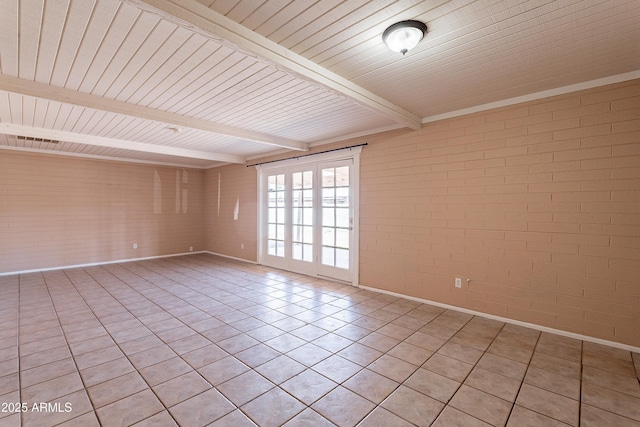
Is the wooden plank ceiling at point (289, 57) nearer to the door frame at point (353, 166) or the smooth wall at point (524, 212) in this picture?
the smooth wall at point (524, 212)

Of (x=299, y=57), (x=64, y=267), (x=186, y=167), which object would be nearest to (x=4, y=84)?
(x=299, y=57)

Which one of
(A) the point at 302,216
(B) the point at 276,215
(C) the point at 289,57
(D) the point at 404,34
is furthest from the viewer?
(B) the point at 276,215

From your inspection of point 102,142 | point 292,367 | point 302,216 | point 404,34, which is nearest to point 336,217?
point 302,216

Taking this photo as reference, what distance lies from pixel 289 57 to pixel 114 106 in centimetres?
231

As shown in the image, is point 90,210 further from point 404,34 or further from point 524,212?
point 524,212

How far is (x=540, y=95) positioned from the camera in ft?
10.0

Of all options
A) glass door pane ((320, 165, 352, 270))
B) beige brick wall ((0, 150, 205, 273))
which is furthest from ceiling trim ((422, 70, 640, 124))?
beige brick wall ((0, 150, 205, 273))

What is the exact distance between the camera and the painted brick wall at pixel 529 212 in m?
2.69

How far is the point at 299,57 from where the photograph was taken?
7.60 feet

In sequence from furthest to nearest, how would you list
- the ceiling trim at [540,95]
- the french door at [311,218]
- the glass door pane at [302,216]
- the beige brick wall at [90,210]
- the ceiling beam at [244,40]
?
the beige brick wall at [90,210]
the glass door pane at [302,216]
the french door at [311,218]
the ceiling trim at [540,95]
the ceiling beam at [244,40]

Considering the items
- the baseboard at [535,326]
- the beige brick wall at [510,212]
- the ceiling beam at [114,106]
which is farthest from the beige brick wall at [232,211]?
the baseboard at [535,326]

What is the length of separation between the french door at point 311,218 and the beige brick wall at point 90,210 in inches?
110

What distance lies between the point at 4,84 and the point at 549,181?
527 centimetres

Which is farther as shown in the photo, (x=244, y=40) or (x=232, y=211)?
(x=232, y=211)
